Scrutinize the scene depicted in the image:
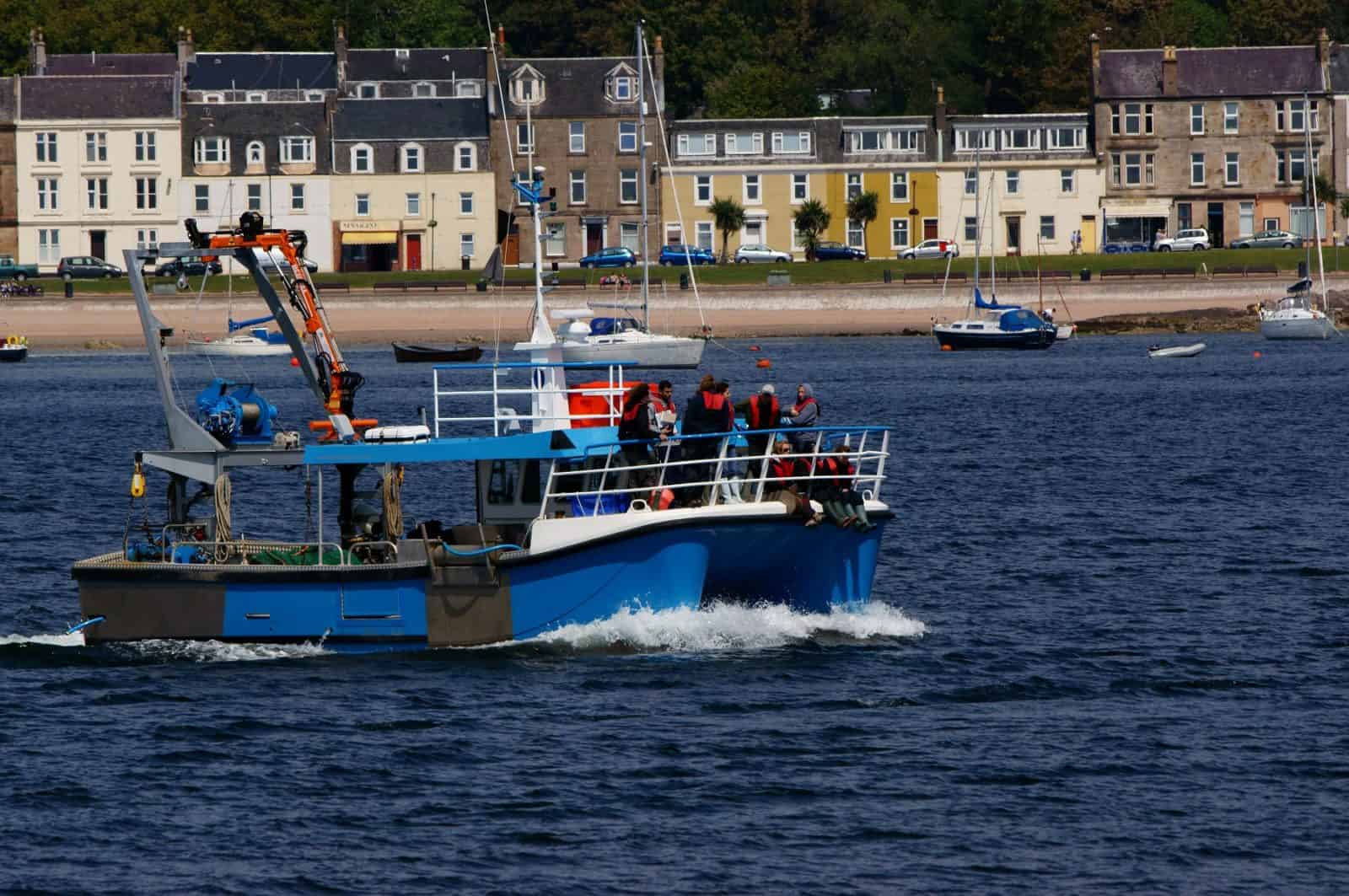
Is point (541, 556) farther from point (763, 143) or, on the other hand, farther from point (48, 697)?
point (763, 143)

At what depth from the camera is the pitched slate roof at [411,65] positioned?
119625 millimetres

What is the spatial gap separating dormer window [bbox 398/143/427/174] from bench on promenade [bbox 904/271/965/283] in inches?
1064

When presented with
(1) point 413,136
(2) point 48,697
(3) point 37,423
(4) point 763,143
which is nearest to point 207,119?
(1) point 413,136

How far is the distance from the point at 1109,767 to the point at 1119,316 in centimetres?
8209

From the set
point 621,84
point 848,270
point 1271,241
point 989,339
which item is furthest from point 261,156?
point 1271,241

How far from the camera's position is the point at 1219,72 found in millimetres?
117750

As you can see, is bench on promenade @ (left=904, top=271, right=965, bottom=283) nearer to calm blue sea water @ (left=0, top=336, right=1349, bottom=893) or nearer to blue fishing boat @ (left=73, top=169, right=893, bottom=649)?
calm blue sea water @ (left=0, top=336, right=1349, bottom=893)

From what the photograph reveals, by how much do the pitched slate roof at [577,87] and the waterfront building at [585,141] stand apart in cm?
4

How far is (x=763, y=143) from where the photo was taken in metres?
117

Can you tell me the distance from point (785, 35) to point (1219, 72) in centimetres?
2719

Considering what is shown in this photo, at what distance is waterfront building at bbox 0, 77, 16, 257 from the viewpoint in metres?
116

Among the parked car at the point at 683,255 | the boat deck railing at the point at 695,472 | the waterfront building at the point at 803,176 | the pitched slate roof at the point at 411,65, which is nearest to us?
the boat deck railing at the point at 695,472

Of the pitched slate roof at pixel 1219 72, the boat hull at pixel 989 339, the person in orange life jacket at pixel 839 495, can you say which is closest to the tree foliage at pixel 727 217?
the pitched slate roof at pixel 1219 72

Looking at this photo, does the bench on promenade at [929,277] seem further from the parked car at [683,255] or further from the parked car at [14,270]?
the parked car at [14,270]
